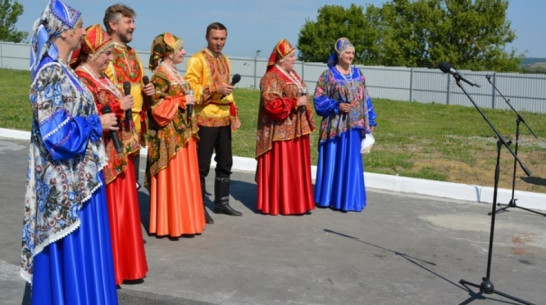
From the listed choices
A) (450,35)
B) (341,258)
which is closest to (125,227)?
(341,258)

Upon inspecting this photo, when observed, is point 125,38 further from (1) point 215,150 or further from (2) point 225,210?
(2) point 225,210

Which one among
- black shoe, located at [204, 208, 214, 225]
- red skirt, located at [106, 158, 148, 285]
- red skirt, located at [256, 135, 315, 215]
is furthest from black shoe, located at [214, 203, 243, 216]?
red skirt, located at [106, 158, 148, 285]

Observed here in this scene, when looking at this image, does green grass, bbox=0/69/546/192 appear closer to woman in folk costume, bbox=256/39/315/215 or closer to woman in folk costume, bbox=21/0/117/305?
woman in folk costume, bbox=256/39/315/215

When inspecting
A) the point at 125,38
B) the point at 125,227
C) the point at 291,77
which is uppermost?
the point at 125,38

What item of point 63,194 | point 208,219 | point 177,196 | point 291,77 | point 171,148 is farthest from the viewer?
point 291,77

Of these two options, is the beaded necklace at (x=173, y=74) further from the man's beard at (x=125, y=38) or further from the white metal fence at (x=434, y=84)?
the white metal fence at (x=434, y=84)

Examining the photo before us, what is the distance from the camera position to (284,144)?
28.0 feet

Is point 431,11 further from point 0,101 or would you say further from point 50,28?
point 50,28

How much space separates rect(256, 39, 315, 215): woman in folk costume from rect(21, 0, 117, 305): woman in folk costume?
393 centimetres

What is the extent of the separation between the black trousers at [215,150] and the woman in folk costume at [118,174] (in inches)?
73.8

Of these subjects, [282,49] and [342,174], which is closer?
[282,49]

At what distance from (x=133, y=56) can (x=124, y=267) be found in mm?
1979

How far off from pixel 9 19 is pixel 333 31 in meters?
23.5

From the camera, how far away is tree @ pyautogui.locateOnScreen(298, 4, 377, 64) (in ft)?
166
